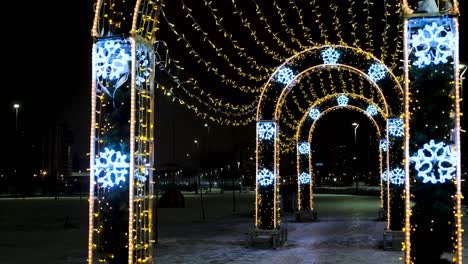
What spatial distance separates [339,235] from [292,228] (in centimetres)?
269

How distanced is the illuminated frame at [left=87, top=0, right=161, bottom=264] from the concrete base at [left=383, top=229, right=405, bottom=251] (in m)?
7.49

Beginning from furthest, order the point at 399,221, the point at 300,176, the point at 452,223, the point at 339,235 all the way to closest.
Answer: the point at 300,176 → the point at 339,235 → the point at 399,221 → the point at 452,223

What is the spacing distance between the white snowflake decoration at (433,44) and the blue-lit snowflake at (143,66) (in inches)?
149

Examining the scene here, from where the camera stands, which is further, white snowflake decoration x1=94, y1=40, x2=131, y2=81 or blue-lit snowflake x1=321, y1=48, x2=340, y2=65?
blue-lit snowflake x1=321, y1=48, x2=340, y2=65

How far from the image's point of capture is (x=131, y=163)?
8352 millimetres

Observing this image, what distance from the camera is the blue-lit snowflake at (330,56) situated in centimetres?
1562

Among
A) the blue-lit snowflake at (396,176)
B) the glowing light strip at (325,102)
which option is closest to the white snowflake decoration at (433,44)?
the blue-lit snowflake at (396,176)

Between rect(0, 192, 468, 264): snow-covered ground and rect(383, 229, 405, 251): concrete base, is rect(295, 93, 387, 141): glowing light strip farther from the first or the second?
rect(383, 229, 405, 251): concrete base

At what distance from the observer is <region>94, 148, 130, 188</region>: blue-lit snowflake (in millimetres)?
8438

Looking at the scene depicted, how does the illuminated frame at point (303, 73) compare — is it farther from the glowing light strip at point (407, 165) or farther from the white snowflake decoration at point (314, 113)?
the glowing light strip at point (407, 165)

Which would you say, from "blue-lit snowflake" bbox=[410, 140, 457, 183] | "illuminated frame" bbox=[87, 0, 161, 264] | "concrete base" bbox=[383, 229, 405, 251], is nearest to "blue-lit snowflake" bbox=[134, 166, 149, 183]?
"illuminated frame" bbox=[87, 0, 161, 264]

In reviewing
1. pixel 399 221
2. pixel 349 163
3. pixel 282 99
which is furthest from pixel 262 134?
pixel 349 163

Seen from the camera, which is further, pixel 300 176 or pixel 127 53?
pixel 300 176

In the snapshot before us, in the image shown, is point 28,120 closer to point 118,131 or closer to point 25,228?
point 25,228
